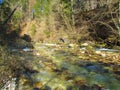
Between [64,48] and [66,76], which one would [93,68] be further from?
[64,48]

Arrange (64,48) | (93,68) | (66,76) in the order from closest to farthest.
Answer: (66,76) < (93,68) < (64,48)

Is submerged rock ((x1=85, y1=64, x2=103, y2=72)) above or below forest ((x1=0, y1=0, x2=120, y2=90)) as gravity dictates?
below

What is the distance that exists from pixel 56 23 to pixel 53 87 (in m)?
13.2

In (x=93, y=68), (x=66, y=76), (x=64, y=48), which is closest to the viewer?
(x=66, y=76)

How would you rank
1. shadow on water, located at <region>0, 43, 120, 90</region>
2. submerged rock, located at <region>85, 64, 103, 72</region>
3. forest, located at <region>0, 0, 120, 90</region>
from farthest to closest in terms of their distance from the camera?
submerged rock, located at <region>85, 64, 103, 72</region>, forest, located at <region>0, 0, 120, 90</region>, shadow on water, located at <region>0, 43, 120, 90</region>

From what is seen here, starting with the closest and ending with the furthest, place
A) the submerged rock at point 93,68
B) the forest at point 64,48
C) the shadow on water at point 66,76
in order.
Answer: the shadow on water at point 66,76, the forest at point 64,48, the submerged rock at point 93,68

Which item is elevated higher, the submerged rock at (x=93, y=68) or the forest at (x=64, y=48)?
the forest at (x=64, y=48)

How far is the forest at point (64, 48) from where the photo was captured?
7.24m

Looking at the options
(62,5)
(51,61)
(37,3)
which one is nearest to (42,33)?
(62,5)

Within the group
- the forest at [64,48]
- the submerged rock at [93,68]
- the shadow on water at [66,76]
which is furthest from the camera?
the submerged rock at [93,68]

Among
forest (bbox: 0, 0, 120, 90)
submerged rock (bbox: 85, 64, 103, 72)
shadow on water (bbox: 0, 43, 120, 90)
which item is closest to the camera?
shadow on water (bbox: 0, 43, 120, 90)

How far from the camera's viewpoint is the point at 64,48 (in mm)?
14297

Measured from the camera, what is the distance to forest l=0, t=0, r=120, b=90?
7.24 metres

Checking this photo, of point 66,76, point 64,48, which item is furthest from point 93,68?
point 64,48
